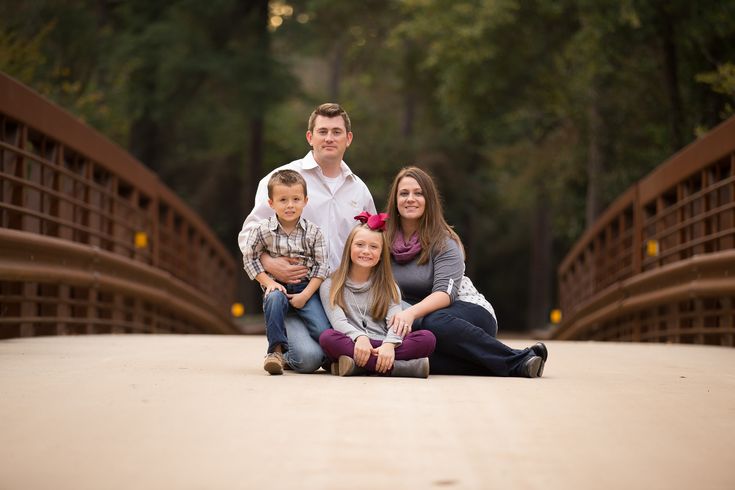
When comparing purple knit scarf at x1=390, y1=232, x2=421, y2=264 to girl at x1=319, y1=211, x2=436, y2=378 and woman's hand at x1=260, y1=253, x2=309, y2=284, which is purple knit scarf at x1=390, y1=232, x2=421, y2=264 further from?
woman's hand at x1=260, y1=253, x2=309, y2=284

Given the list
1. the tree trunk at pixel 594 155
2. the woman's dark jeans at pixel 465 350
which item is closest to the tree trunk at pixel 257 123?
the tree trunk at pixel 594 155

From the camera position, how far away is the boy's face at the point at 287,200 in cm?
653

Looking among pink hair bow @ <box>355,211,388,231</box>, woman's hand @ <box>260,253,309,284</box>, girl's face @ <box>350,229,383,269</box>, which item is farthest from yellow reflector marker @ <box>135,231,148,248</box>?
girl's face @ <box>350,229,383,269</box>

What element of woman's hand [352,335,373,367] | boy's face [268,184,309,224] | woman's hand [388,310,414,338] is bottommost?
woman's hand [352,335,373,367]

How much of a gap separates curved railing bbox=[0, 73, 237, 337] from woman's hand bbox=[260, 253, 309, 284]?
2178mm

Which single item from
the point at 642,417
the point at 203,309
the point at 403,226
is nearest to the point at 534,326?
the point at 203,309

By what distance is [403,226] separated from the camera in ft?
23.0

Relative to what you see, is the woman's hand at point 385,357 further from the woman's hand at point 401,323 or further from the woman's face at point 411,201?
the woman's face at point 411,201

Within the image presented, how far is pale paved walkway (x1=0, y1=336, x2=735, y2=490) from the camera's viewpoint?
12.1ft

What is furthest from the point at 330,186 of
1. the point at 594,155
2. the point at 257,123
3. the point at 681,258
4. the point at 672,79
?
the point at 257,123

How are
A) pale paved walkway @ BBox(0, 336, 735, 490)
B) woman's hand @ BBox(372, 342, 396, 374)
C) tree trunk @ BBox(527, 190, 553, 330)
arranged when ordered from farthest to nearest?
1. tree trunk @ BBox(527, 190, 553, 330)
2. woman's hand @ BBox(372, 342, 396, 374)
3. pale paved walkway @ BBox(0, 336, 735, 490)

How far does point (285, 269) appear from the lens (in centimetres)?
665

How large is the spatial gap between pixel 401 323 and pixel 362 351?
27 centimetres

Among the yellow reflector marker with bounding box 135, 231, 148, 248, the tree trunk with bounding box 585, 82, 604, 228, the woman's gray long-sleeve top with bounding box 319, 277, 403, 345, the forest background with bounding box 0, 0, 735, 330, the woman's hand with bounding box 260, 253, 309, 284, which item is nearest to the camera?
the woman's gray long-sleeve top with bounding box 319, 277, 403, 345
